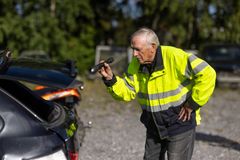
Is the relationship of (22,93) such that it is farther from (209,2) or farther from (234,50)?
(209,2)

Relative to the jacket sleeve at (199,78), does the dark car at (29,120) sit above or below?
above

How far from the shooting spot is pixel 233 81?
18500mm

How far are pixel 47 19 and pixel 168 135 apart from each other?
63.0 ft

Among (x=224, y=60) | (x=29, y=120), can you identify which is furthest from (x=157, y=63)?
(x=224, y=60)

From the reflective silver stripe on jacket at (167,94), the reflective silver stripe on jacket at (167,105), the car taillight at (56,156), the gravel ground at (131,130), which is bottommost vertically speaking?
the gravel ground at (131,130)

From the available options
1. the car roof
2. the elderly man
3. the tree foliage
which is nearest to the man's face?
the elderly man

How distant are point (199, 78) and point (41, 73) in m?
1.24

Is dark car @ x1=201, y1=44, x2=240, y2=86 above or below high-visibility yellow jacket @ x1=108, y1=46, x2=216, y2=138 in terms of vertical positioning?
below

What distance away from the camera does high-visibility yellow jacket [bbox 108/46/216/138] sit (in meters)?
4.39

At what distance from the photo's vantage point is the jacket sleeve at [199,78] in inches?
171

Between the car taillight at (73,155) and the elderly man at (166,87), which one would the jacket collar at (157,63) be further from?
the car taillight at (73,155)

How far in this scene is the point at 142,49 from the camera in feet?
14.3

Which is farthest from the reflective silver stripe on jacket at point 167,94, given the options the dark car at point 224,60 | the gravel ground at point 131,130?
the dark car at point 224,60

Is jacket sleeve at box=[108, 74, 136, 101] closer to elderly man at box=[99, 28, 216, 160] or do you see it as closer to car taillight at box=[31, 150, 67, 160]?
elderly man at box=[99, 28, 216, 160]
